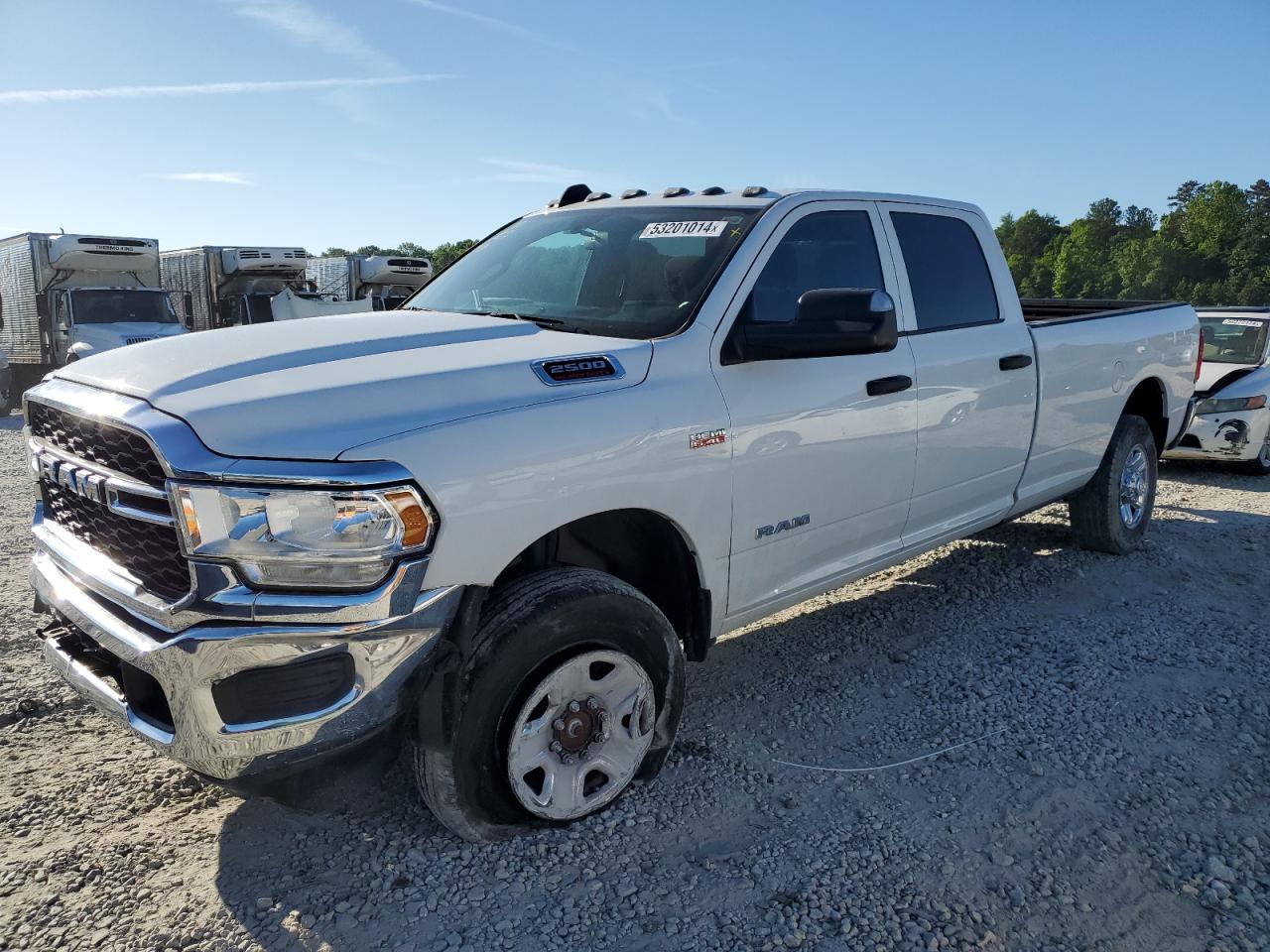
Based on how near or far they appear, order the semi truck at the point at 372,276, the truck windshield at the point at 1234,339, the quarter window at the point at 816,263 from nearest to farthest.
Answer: the quarter window at the point at 816,263
the truck windshield at the point at 1234,339
the semi truck at the point at 372,276

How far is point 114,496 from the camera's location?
2.48 metres

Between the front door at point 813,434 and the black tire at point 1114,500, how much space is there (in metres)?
2.40

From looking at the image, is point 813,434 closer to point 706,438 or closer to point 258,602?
point 706,438

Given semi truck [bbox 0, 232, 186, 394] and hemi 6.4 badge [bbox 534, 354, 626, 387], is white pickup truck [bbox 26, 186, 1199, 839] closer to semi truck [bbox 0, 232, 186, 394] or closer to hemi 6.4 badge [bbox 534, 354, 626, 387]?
hemi 6.4 badge [bbox 534, 354, 626, 387]

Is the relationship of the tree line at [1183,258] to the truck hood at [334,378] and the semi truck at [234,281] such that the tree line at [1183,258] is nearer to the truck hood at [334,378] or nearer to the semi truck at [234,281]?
the semi truck at [234,281]

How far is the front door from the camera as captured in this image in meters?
3.21

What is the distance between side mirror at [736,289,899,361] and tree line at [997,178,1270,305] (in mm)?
45837

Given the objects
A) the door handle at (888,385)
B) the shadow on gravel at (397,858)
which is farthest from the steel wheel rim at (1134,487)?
the shadow on gravel at (397,858)

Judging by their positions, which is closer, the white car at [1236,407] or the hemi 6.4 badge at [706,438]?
the hemi 6.4 badge at [706,438]

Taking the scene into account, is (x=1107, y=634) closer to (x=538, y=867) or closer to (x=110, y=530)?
(x=538, y=867)

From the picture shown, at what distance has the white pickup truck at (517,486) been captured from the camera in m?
2.27

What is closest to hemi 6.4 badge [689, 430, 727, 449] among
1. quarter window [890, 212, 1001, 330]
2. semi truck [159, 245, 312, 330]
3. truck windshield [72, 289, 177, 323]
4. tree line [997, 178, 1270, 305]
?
quarter window [890, 212, 1001, 330]

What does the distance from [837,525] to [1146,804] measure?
138 centimetres

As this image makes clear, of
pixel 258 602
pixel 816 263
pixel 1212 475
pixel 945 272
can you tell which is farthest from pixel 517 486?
pixel 1212 475
